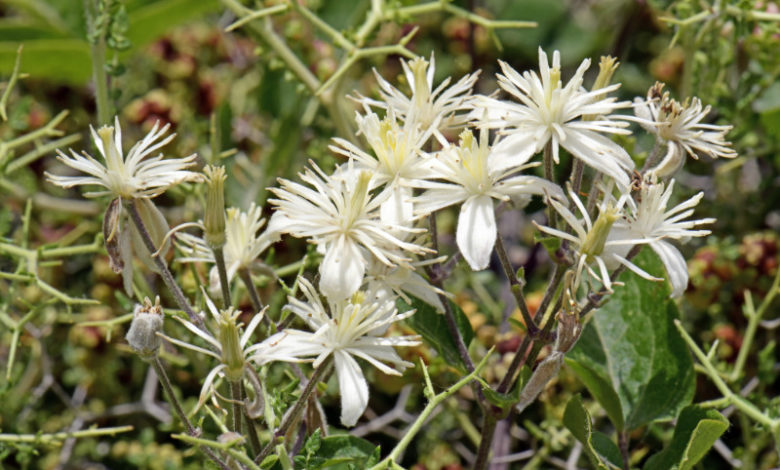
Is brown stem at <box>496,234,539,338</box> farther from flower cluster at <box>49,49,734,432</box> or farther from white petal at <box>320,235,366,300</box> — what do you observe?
white petal at <box>320,235,366,300</box>

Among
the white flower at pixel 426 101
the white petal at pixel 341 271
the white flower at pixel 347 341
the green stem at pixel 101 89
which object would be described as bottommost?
the white flower at pixel 347 341

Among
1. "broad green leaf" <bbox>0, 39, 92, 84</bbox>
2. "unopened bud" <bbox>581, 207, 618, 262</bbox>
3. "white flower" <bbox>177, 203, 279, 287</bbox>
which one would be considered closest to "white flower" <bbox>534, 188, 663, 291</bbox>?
"unopened bud" <bbox>581, 207, 618, 262</bbox>

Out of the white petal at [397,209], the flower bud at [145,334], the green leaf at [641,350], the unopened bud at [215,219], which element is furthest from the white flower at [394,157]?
the green leaf at [641,350]

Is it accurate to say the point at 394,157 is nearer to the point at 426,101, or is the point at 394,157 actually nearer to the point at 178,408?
the point at 426,101

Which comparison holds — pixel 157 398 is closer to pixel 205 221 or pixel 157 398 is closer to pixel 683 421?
pixel 205 221

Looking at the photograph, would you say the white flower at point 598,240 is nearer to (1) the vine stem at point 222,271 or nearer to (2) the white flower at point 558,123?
(2) the white flower at point 558,123

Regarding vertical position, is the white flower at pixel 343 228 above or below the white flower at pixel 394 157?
below
